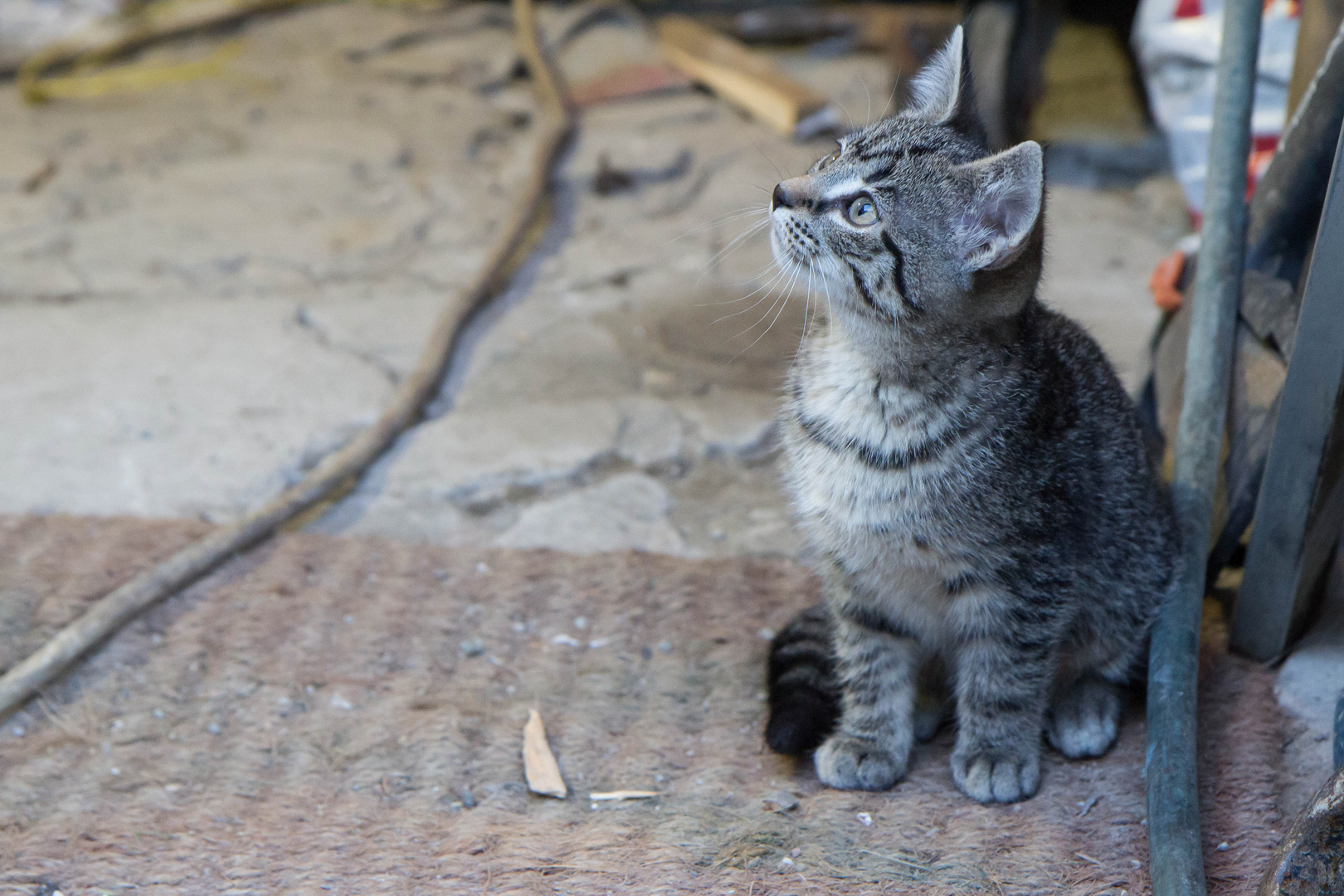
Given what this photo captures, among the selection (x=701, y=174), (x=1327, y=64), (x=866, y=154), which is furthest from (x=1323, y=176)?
(x=701, y=174)

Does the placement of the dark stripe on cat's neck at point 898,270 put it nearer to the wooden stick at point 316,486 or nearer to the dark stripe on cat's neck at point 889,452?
the dark stripe on cat's neck at point 889,452

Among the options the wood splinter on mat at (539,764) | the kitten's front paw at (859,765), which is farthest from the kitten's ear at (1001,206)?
the wood splinter on mat at (539,764)

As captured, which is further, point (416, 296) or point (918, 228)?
point (416, 296)

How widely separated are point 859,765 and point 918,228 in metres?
1.09

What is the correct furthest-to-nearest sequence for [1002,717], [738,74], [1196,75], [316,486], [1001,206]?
[738,74] < [1196,75] < [316,486] < [1002,717] < [1001,206]

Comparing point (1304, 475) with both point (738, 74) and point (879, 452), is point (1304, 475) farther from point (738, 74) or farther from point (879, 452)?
point (738, 74)

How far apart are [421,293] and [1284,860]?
349 centimetres

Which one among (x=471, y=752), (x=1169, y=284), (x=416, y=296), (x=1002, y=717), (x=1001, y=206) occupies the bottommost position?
(x=416, y=296)

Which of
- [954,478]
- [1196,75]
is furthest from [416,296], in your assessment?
[1196,75]

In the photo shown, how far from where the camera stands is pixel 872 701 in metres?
2.34

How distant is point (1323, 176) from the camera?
8.48ft

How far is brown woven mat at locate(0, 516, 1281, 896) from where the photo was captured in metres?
2.01

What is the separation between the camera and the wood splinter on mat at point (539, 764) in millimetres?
2260

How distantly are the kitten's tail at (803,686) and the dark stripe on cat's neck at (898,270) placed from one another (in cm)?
77
